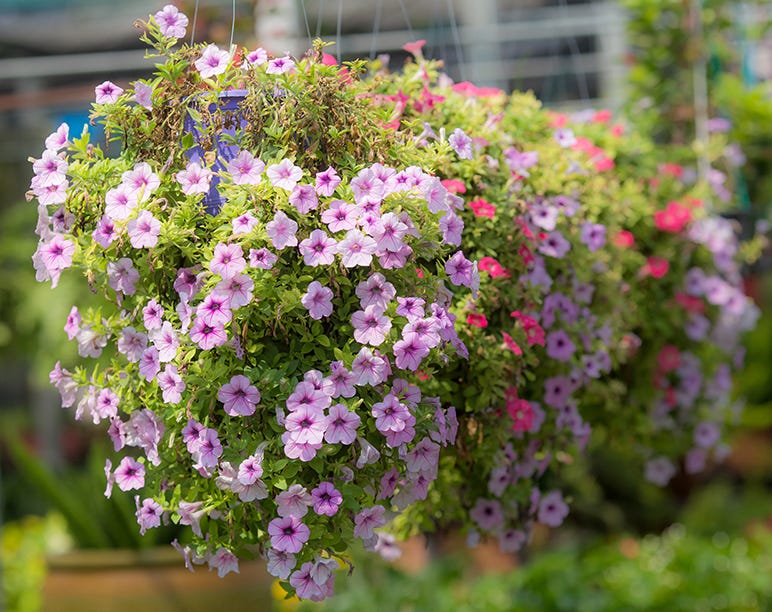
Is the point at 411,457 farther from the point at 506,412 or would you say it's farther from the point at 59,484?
the point at 59,484

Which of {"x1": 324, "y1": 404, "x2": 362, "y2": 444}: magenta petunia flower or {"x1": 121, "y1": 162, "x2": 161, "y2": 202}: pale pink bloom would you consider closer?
{"x1": 324, "y1": 404, "x2": 362, "y2": 444}: magenta petunia flower

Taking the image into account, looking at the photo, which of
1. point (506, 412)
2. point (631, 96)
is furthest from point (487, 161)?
point (631, 96)

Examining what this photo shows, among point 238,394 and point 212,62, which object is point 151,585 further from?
point 212,62

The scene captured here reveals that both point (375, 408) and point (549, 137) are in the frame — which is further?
point (549, 137)

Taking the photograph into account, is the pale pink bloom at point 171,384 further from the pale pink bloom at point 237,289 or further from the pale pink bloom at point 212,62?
the pale pink bloom at point 212,62

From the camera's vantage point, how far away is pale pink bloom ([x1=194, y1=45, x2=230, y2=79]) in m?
1.74

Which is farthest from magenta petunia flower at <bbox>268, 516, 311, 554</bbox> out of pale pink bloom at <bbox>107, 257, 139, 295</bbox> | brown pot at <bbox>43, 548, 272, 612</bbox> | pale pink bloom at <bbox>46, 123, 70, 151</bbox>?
brown pot at <bbox>43, 548, 272, 612</bbox>

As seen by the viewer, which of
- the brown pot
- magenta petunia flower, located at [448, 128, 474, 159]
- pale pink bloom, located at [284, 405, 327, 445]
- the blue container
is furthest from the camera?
the brown pot

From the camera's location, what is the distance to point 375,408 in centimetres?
159

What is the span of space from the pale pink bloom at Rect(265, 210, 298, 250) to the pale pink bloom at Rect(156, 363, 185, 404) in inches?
9.7

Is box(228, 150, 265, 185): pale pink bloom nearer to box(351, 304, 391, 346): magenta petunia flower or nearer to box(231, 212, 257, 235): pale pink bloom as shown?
box(231, 212, 257, 235): pale pink bloom

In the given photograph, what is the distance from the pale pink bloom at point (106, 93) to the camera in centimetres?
177

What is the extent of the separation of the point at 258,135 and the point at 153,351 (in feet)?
1.26

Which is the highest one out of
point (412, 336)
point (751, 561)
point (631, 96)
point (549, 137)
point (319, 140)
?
point (631, 96)
